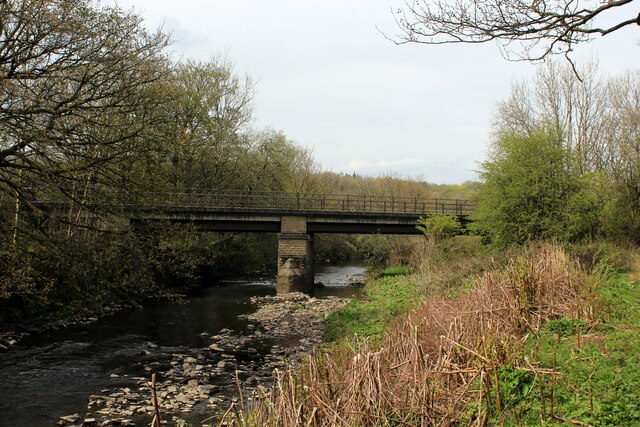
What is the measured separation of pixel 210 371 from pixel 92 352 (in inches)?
174

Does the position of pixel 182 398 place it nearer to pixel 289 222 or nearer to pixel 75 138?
pixel 75 138

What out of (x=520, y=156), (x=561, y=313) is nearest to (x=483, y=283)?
(x=561, y=313)

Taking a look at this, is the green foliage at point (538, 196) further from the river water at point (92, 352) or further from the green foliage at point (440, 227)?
the river water at point (92, 352)

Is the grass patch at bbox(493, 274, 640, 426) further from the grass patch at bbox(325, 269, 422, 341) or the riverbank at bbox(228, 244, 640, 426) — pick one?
the grass patch at bbox(325, 269, 422, 341)

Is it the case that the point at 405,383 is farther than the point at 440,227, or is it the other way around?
the point at 440,227

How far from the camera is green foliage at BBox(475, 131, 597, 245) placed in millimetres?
20828

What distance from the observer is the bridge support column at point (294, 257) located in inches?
1239

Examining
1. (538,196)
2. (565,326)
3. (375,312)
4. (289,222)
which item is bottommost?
(375,312)

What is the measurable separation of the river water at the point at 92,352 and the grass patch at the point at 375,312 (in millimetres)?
2663

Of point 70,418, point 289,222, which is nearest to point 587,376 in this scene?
point 70,418

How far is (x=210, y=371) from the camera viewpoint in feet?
43.4

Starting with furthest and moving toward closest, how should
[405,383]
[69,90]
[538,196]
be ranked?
[538,196], [69,90], [405,383]

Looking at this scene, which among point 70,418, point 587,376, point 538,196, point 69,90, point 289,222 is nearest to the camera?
point 587,376

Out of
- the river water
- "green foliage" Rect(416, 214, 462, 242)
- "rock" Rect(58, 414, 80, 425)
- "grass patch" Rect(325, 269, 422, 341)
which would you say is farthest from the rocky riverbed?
"green foliage" Rect(416, 214, 462, 242)
